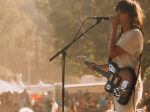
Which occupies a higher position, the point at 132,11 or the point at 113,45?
the point at 132,11

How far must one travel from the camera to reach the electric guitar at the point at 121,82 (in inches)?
193

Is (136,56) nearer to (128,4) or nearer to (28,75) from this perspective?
(128,4)

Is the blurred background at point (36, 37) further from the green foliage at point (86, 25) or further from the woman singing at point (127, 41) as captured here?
the woman singing at point (127, 41)

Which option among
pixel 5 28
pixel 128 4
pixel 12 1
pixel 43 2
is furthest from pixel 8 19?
pixel 128 4

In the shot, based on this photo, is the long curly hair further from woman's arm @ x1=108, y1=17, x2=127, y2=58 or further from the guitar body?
the guitar body

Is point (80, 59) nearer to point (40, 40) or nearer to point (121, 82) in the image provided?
point (121, 82)

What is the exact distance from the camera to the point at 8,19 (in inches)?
2908

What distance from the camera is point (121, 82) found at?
495cm

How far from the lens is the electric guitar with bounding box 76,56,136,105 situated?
4910 millimetres

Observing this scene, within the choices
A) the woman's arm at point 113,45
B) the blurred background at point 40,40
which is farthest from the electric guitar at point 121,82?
the blurred background at point 40,40

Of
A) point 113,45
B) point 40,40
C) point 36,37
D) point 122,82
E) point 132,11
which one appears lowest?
→ point 122,82

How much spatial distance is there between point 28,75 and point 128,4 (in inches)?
3025

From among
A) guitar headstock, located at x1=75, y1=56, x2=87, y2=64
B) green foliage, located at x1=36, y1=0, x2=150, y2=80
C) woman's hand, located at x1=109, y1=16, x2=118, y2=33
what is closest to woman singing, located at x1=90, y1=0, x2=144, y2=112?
woman's hand, located at x1=109, y1=16, x2=118, y2=33

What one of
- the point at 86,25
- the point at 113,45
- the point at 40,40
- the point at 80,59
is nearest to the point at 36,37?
the point at 40,40
